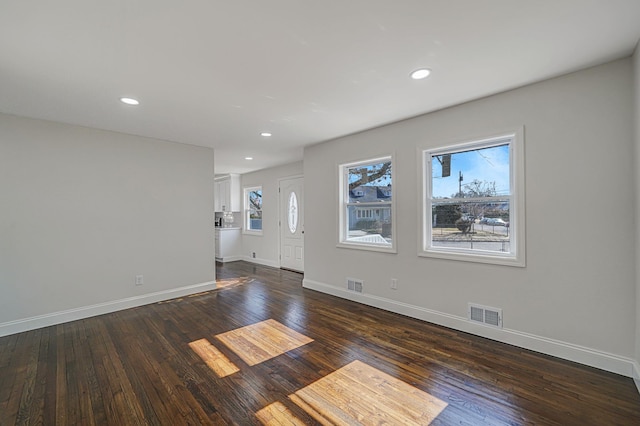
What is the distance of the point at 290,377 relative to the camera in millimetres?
2254

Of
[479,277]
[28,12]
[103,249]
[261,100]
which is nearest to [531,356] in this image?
[479,277]

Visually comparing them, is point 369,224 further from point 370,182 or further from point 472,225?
point 472,225

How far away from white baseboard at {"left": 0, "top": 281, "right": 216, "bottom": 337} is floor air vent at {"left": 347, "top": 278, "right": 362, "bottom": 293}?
251 cm

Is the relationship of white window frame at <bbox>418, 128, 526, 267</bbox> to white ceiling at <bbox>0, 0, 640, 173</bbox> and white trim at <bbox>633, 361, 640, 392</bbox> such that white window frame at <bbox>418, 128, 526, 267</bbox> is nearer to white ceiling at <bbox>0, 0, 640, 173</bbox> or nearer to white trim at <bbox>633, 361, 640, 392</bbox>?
white ceiling at <bbox>0, 0, 640, 173</bbox>

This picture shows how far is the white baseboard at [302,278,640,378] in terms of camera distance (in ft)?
7.37

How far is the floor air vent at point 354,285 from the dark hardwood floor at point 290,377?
686mm

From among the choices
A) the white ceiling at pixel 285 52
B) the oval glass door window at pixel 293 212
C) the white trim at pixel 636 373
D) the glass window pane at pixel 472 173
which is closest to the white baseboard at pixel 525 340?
the white trim at pixel 636 373

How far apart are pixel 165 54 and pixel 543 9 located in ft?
8.20

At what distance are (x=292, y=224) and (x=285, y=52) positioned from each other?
15.4ft

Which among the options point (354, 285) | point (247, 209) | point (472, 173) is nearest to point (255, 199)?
point (247, 209)

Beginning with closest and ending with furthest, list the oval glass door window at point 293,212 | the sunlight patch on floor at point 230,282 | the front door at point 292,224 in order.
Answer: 1. the sunlight patch on floor at point 230,282
2. the front door at point 292,224
3. the oval glass door window at point 293,212

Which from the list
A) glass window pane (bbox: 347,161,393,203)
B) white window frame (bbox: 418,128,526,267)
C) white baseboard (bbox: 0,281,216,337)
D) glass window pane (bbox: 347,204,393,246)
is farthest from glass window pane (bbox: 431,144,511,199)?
white baseboard (bbox: 0,281,216,337)

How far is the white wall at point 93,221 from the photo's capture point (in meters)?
3.20

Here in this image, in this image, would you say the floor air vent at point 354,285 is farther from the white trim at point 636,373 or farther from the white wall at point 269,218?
the white wall at point 269,218
